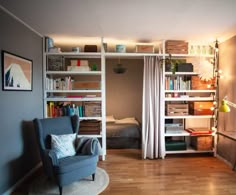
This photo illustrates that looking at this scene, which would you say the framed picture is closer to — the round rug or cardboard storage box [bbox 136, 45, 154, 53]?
the round rug

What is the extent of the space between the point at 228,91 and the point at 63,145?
10.5ft

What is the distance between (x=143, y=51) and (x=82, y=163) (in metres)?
2.46

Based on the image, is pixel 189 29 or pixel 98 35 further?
pixel 98 35

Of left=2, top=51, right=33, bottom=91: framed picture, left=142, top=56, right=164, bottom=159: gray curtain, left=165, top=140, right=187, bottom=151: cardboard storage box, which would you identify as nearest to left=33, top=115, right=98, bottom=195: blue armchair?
left=2, top=51, right=33, bottom=91: framed picture

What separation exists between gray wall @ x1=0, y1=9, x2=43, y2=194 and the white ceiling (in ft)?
0.77

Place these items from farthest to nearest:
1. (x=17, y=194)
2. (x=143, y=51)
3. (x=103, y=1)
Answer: (x=143, y=51) < (x=17, y=194) < (x=103, y=1)

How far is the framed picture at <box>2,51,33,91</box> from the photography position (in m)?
2.53

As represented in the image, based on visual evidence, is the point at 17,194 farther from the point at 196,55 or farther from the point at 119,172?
the point at 196,55

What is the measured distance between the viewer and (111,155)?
421cm

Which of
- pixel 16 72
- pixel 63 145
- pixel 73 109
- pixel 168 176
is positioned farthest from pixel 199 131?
pixel 16 72

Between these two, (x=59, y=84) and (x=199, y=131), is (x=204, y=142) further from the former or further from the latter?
(x=59, y=84)

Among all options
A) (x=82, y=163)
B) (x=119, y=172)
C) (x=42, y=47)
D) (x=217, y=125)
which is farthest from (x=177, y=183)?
(x=42, y=47)

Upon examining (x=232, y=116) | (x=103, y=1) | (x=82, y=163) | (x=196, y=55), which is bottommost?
(x=82, y=163)

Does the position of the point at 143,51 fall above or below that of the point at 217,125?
above
